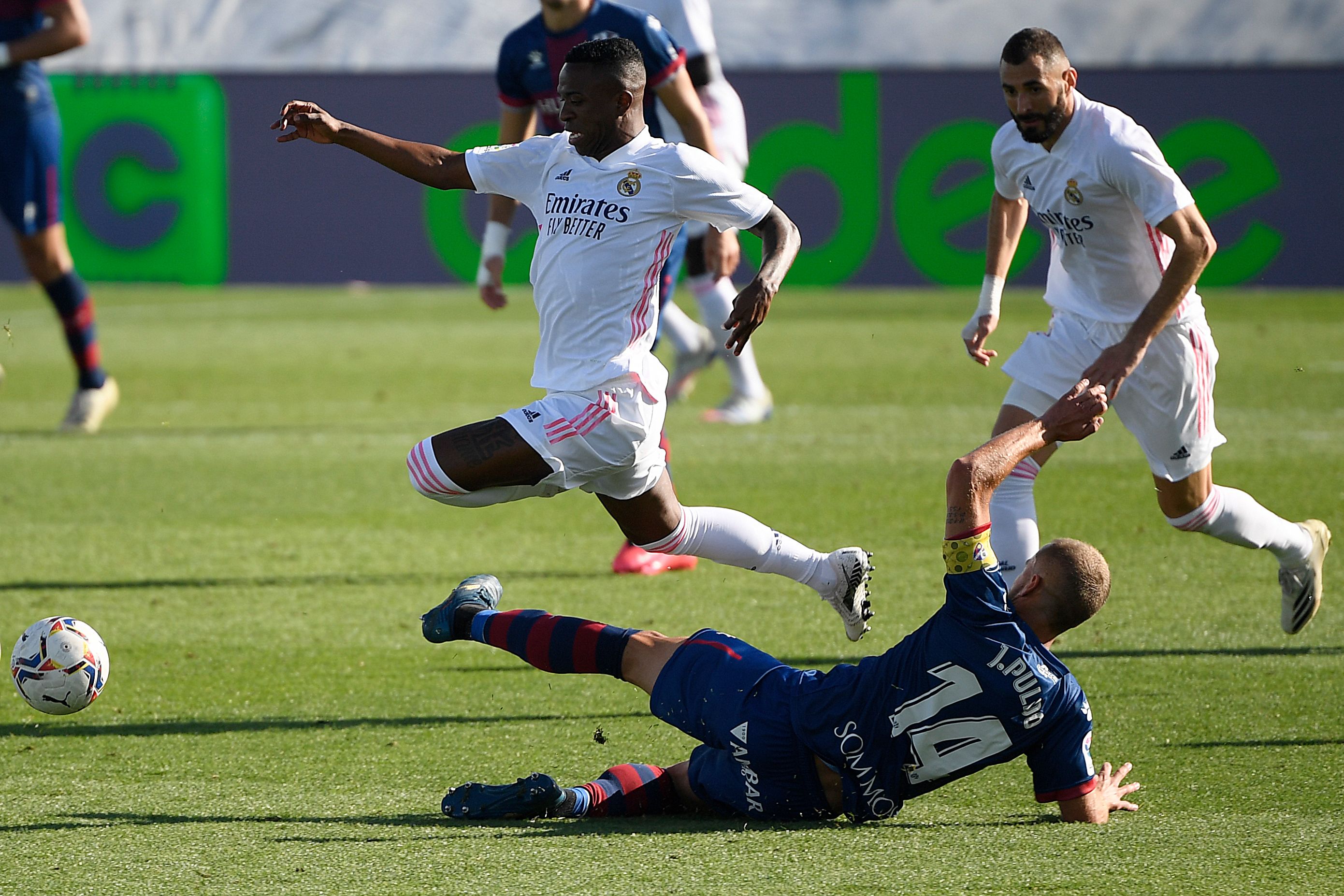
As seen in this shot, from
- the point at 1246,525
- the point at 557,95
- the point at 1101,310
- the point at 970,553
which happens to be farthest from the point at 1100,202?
the point at 557,95

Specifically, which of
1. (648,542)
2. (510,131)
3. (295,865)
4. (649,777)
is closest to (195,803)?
(295,865)

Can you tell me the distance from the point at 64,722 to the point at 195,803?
90cm

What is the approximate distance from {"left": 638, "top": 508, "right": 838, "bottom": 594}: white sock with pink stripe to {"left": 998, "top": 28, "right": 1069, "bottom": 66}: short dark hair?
1.47 meters

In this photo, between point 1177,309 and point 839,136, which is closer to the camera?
point 1177,309

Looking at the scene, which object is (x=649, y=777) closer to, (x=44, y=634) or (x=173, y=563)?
(x=44, y=634)

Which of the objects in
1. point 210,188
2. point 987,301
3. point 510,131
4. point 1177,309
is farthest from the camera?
point 210,188

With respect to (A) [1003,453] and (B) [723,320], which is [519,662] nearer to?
(A) [1003,453]

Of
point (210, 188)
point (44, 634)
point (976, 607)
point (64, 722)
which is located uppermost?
point (976, 607)

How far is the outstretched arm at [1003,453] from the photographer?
323cm

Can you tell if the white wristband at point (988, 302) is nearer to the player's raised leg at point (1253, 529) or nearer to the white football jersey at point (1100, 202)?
the white football jersey at point (1100, 202)

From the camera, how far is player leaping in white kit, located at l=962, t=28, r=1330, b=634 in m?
4.41

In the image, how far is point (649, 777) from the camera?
363cm

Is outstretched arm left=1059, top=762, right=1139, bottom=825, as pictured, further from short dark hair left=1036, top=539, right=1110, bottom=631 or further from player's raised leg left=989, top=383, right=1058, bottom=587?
player's raised leg left=989, top=383, right=1058, bottom=587

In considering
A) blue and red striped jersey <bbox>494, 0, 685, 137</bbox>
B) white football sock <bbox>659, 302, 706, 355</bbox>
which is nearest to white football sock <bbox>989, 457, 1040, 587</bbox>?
blue and red striped jersey <bbox>494, 0, 685, 137</bbox>
